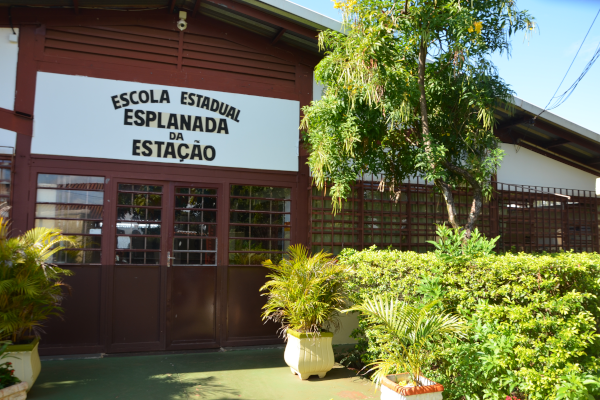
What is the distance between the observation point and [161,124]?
6.35 metres

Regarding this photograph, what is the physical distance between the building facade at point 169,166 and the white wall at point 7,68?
0.01 metres

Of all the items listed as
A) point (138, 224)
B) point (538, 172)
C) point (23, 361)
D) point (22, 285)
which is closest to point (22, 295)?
point (22, 285)

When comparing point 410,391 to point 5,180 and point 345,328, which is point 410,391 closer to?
point 345,328

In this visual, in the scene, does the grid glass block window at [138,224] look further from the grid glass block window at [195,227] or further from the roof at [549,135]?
the roof at [549,135]

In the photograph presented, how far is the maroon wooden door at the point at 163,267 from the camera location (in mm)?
6109

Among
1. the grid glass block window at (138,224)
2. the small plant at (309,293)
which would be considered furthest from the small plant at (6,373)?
the small plant at (309,293)

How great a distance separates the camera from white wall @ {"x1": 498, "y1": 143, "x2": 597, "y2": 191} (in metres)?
8.38

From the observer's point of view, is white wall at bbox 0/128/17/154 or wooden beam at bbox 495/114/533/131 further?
wooden beam at bbox 495/114/533/131

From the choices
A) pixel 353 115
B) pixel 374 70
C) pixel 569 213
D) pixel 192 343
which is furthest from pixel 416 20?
pixel 569 213

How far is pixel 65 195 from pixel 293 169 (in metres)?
3.25

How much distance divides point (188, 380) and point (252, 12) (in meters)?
4.99

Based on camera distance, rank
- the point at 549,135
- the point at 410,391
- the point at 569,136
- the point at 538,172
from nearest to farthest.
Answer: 1. the point at 410,391
2. the point at 569,136
3. the point at 549,135
4. the point at 538,172

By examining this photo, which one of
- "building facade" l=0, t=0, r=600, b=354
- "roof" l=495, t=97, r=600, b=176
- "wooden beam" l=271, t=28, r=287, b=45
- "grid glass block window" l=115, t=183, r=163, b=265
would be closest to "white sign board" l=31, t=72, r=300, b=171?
"building facade" l=0, t=0, r=600, b=354

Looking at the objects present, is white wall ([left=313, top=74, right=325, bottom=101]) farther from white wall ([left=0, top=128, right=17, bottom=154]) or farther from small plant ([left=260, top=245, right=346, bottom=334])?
white wall ([left=0, top=128, right=17, bottom=154])
